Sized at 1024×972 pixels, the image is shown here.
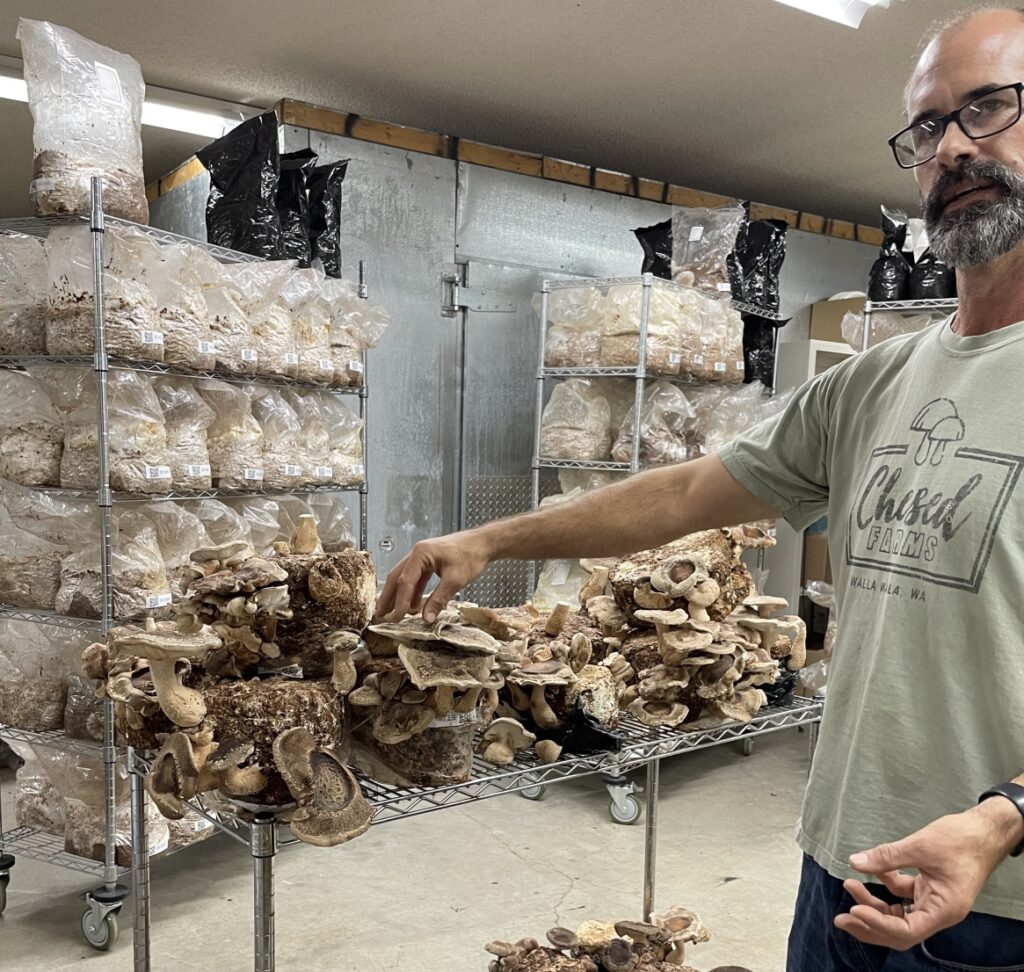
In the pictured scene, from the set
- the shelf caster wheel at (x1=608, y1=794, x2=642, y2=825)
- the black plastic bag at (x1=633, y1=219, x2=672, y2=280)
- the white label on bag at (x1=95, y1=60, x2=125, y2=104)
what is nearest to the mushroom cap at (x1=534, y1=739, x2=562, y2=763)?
the shelf caster wheel at (x1=608, y1=794, x2=642, y2=825)

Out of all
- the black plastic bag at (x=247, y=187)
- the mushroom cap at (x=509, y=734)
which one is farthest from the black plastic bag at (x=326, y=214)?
the mushroom cap at (x=509, y=734)

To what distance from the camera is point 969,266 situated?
1.22 m

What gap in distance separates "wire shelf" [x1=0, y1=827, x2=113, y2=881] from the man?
2185mm

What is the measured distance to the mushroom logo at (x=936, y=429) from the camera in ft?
3.84

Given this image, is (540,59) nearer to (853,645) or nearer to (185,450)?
(185,450)

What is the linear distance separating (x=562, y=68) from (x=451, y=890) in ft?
10.0

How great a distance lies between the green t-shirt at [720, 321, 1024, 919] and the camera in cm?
109

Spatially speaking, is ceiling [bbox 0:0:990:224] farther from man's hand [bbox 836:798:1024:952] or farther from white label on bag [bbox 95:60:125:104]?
man's hand [bbox 836:798:1024:952]

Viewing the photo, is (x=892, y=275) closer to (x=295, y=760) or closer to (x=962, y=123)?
(x=962, y=123)

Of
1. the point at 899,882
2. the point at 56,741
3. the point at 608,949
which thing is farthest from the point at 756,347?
the point at 899,882

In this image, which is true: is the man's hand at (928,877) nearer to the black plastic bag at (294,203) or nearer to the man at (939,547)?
the man at (939,547)

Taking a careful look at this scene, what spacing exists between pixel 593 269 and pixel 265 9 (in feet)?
7.47

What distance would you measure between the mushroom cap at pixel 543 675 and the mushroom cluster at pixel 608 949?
59 centimetres

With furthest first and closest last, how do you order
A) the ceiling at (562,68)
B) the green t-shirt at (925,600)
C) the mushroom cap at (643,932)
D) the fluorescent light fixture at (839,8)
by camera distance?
the ceiling at (562,68), the fluorescent light fixture at (839,8), the mushroom cap at (643,932), the green t-shirt at (925,600)
